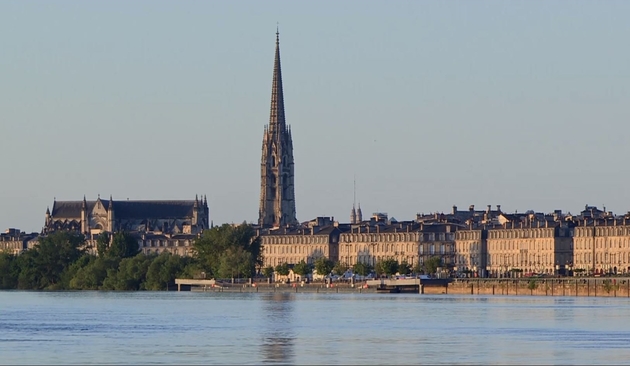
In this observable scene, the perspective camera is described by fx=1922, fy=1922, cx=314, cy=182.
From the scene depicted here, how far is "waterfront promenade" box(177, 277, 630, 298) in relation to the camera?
132 metres

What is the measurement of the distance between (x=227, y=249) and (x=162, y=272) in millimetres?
9716

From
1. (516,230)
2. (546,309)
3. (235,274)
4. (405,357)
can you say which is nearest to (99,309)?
(546,309)

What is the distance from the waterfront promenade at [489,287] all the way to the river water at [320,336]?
35949mm

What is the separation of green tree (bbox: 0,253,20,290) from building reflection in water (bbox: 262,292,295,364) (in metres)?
92.3

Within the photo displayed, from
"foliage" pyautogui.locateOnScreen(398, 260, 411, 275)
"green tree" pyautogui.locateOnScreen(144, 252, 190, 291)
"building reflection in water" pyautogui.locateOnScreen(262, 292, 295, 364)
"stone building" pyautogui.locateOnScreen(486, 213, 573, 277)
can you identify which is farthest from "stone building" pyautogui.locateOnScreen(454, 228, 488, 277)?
"building reflection in water" pyautogui.locateOnScreen(262, 292, 295, 364)

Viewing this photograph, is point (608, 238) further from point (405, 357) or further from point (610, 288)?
point (405, 357)

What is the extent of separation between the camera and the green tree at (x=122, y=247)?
185250 mm

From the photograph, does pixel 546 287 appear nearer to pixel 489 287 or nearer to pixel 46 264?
pixel 489 287

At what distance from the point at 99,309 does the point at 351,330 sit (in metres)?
32.9

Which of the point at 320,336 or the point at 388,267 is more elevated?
the point at 388,267

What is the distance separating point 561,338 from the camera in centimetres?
6156

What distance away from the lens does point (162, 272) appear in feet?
559

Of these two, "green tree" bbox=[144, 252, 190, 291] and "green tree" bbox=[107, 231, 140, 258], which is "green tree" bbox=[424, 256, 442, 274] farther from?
"green tree" bbox=[107, 231, 140, 258]

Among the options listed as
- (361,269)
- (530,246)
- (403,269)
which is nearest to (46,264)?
(361,269)
